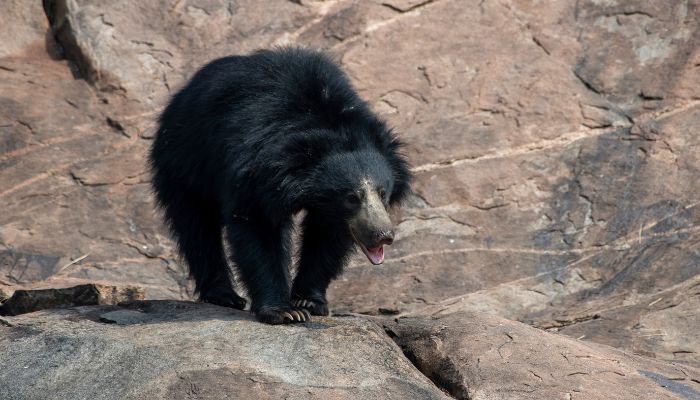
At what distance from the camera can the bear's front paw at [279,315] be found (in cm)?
481

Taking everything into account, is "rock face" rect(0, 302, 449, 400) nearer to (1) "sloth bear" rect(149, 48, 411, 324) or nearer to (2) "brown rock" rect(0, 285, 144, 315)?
(1) "sloth bear" rect(149, 48, 411, 324)

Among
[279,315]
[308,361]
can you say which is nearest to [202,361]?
[308,361]

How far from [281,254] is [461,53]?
12.0 feet

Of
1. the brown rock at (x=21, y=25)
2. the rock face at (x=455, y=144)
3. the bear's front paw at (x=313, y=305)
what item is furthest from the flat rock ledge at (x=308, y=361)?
the brown rock at (x=21, y=25)

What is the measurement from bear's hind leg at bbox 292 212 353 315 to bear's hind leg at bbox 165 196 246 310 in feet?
1.47

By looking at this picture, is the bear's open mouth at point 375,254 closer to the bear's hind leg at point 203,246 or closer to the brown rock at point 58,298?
the bear's hind leg at point 203,246

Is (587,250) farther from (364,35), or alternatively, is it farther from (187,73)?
(187,73)

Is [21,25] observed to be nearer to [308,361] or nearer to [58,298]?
[58,298]

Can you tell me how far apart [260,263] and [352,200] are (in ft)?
1.72

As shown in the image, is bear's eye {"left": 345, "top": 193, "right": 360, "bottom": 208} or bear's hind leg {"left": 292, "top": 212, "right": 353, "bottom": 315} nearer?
bear's eye {"left": 345, "top": 193, "right": 360, "bottom": 208}

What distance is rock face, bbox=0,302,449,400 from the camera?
4129 mm

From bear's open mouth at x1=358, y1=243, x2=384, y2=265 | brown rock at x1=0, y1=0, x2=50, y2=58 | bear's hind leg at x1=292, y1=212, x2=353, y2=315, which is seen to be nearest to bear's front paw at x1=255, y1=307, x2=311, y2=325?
bear's open mouth at x1=358, y1=243, x2=384, y2=265

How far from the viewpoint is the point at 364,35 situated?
27.9 ft

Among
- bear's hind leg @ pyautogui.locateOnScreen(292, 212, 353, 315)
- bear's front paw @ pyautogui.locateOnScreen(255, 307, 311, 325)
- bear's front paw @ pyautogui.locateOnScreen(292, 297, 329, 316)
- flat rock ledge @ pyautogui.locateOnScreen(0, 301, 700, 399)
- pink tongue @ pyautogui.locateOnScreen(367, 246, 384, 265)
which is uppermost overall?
pink tongue @ pyautogui.locateOnScreen(367, 246, 384, 265)
